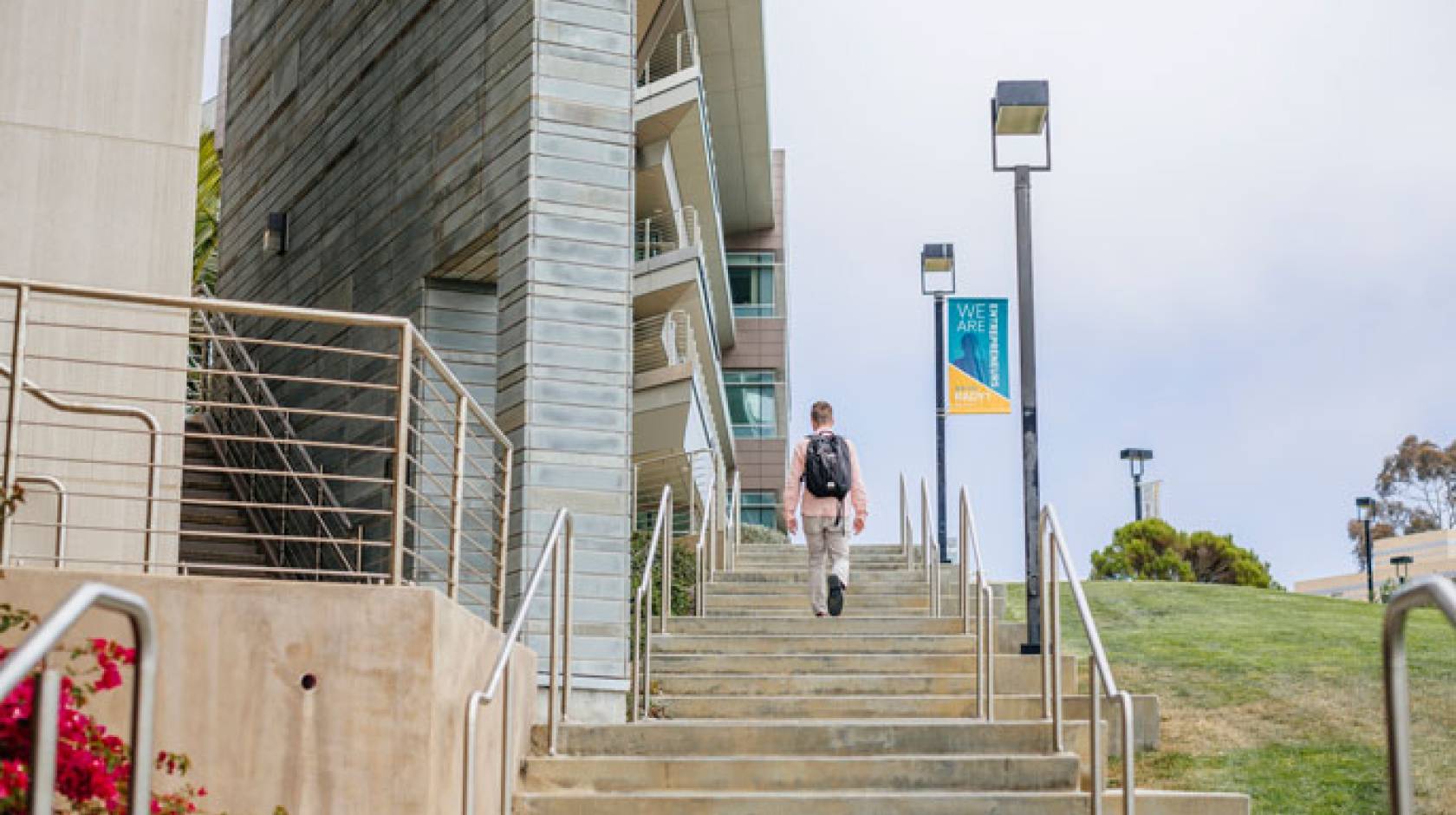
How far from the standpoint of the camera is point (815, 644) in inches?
473

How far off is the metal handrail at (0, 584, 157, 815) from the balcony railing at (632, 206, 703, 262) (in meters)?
21.3

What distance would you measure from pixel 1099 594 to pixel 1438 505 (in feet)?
141

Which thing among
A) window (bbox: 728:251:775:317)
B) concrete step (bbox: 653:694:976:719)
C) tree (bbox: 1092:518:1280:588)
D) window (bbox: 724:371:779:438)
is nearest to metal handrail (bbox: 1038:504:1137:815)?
concrete step (bbox: 653:694:976:719)

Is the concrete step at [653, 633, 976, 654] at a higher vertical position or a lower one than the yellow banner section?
lower

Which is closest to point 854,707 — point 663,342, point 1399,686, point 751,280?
point 1399,686

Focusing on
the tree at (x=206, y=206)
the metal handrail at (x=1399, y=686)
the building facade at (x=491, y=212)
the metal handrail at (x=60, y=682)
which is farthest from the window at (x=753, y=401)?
the metal handrail at (x=60, y=682)

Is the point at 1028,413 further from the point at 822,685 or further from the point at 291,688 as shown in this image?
the point at 291,688

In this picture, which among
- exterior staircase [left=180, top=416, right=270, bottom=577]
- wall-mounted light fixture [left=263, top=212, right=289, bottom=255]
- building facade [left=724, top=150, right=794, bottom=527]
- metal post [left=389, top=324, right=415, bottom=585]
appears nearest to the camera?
metal post [left=389, top=324, right=415, bottom=585]

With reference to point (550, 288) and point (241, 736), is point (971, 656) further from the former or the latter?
point (241, 736)

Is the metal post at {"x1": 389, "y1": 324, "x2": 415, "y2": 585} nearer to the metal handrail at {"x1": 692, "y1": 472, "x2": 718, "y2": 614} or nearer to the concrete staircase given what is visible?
the concrete staircase

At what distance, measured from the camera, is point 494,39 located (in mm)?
12797

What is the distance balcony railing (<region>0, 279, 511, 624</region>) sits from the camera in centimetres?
778

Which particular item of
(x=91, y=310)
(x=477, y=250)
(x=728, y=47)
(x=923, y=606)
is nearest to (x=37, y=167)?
(x=91, y=310)

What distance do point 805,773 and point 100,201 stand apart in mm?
5298
